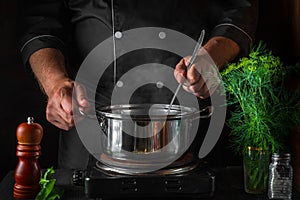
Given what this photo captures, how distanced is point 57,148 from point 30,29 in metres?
0.56

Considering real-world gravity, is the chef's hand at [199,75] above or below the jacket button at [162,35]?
below

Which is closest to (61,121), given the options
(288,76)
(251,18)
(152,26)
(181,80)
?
(181,80)

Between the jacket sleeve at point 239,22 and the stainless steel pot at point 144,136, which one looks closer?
the stainless steel pot at point 144,136

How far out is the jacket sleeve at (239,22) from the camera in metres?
1.75

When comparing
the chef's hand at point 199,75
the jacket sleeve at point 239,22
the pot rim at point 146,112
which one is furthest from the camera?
the jacket sleeve at point 239,22

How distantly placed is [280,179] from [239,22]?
2.11 ft

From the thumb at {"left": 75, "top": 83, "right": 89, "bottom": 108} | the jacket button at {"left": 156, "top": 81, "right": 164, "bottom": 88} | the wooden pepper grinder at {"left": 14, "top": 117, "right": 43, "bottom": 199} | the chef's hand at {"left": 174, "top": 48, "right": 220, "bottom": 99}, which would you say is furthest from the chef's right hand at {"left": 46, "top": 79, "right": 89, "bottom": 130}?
the jacket button at {"left": 156, "top": 81, "right": 164, "bottom": 88}

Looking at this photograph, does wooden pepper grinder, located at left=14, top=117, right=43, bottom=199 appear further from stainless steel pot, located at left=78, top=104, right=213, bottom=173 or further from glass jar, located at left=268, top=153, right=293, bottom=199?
glass jar, located at left=268, top=153, right=293, bottom=199

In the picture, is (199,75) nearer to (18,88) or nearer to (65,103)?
(65,103)

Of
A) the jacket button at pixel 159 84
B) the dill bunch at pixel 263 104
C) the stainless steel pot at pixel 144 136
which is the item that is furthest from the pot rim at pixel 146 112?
the jacket button at pixel 159 84

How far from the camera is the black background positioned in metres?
2.11

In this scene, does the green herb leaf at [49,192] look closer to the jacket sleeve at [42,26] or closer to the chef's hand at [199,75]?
the chef's hand at [199,75]

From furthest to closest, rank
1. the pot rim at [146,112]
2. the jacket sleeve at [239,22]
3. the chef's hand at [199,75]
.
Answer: the jacket sleeve at [239,22]
the chef's hand at [199,75]
the pot rim at [146,112]

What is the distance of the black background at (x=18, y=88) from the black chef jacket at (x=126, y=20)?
10.7 inches
